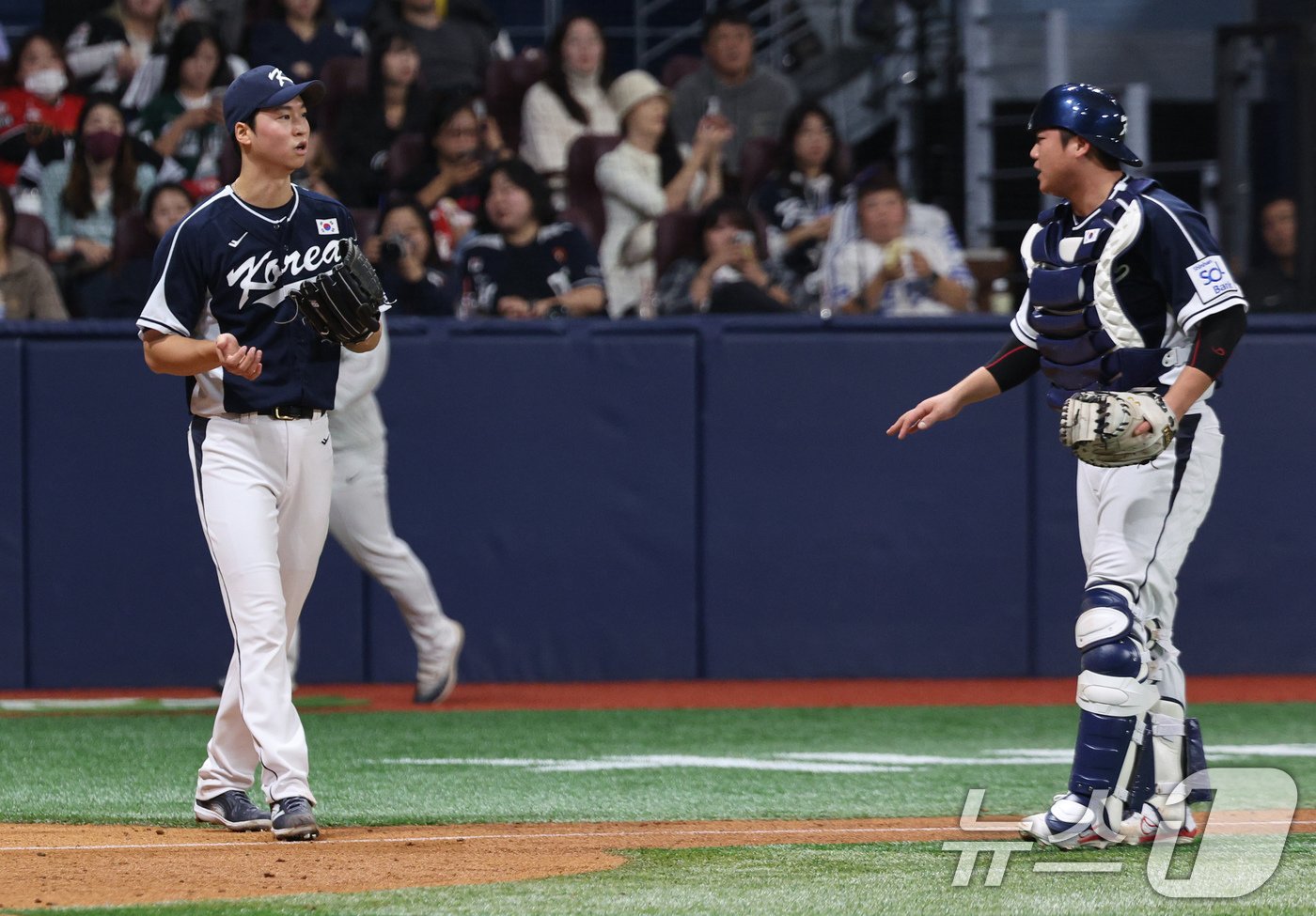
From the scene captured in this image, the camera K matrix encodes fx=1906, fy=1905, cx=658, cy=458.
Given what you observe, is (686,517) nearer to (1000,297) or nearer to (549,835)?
(1000,297)

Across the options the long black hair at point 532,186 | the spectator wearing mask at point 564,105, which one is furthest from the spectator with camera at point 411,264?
the spectator wearing mask at point 564,105

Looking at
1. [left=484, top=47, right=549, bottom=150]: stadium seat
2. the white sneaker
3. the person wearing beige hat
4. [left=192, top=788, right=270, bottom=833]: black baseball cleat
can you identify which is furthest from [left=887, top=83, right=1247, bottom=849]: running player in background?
[left=484, top=47, right=549, bottom=150]: stadium seat

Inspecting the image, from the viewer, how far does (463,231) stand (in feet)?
34.2

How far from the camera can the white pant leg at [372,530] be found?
809 centimetres

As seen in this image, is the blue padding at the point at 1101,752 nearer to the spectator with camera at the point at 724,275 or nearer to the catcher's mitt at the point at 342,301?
the catcher's mitt at the point at 342,301

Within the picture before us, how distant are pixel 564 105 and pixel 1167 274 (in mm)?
6869

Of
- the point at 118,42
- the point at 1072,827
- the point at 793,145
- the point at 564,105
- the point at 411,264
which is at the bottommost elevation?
the point at 1072,827

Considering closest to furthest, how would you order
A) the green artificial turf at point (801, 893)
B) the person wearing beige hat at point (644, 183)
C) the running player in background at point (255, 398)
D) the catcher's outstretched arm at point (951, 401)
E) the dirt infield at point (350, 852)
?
the green artificial turf at point (801, 893), the dirt infield at point (350, 852), the running player in background at point (255, 398), the catcher's outstretched arm at point (951, 401), the person wearing beige hat at point (644, 183)

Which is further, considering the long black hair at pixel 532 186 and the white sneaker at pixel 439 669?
the long black hair at pixel 532 186

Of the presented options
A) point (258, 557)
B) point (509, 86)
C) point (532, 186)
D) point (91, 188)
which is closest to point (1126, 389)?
point (258, 557)

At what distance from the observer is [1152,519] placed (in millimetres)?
4770

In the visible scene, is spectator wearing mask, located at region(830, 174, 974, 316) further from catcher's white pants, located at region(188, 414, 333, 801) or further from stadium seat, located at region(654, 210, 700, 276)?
catcher's white pants, located at region(188, 414, 333, 801)

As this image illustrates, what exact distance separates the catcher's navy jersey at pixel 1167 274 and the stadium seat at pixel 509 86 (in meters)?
7.17

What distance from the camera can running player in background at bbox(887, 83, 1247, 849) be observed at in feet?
15.2
